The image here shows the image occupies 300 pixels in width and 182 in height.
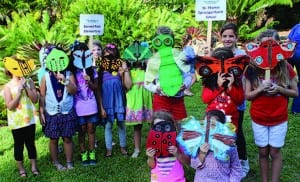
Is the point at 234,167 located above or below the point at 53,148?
above

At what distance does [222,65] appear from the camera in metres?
3.65

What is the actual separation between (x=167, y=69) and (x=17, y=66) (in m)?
1.62

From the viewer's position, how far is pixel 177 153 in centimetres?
348

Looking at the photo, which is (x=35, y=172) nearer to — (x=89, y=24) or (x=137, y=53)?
(x=137, y=53)

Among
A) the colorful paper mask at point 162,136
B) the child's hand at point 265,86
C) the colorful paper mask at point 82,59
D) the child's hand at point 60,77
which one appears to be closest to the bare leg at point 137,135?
the colorful paper mask at point 82,59

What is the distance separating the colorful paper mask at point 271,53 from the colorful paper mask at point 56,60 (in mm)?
2059

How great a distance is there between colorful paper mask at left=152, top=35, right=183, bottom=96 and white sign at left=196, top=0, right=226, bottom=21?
1513 millimetres

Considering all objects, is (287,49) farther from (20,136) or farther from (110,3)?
(110,3)

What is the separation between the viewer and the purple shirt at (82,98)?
16.1ft

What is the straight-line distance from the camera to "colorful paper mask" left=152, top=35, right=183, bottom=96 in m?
4.42

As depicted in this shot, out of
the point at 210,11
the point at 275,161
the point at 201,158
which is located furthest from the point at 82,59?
the point at 275,161

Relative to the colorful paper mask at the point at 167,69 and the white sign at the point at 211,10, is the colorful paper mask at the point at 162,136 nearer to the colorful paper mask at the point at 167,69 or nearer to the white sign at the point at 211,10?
the colorful paper mask at the point at 167,69

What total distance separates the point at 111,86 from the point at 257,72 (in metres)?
1.97

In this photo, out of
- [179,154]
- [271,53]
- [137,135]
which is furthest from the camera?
[137,135]
